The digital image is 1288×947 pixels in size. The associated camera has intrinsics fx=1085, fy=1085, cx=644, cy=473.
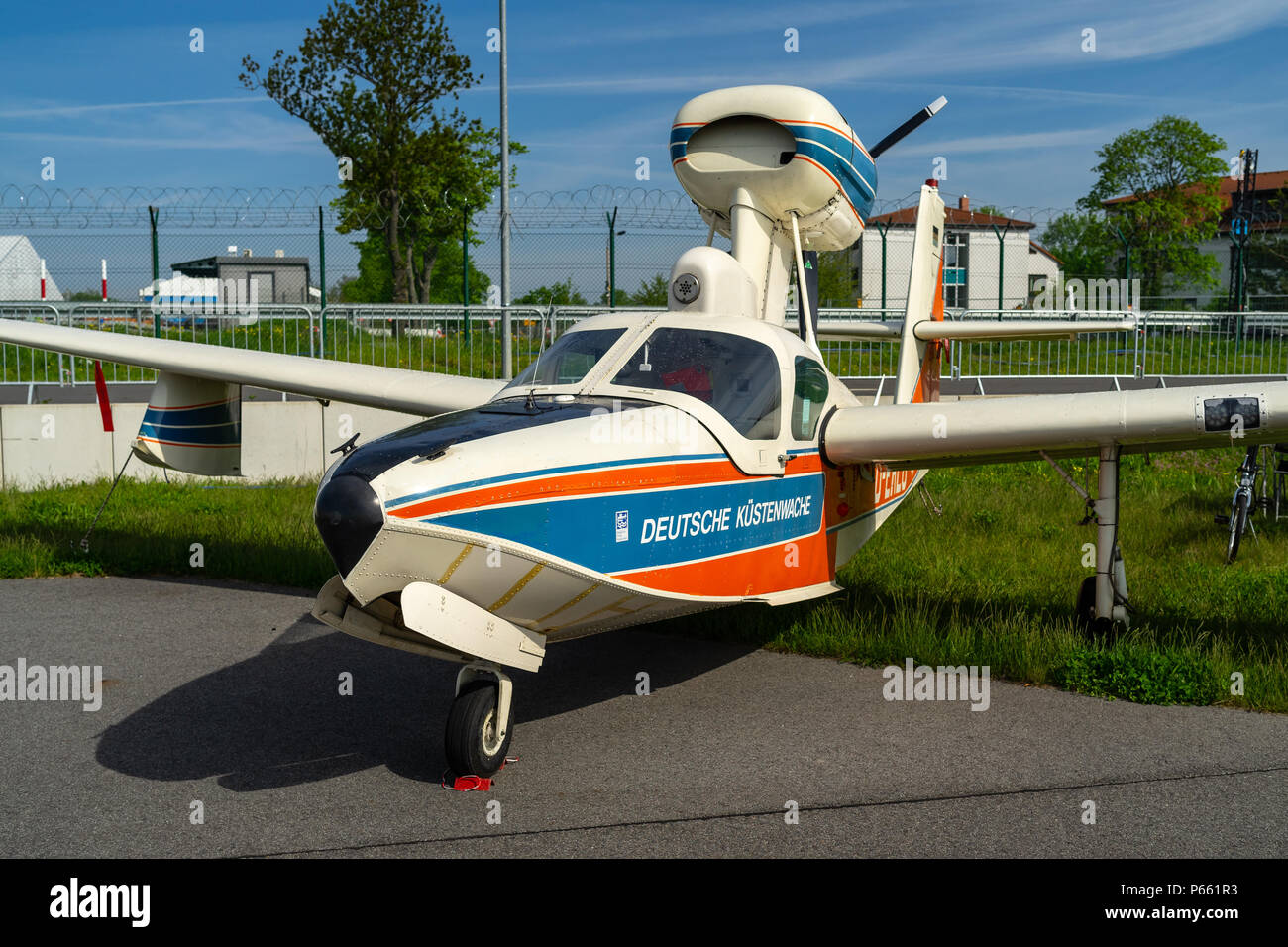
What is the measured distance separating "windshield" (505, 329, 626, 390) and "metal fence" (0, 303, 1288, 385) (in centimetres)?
736

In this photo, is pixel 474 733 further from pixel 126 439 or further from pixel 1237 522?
pixel 126 439

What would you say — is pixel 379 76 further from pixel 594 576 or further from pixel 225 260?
pixel 594 576

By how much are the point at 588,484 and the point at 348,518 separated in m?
1.10

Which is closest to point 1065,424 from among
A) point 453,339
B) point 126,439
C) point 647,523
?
point 647,523

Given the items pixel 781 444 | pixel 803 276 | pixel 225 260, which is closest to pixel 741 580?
pixel 781 444

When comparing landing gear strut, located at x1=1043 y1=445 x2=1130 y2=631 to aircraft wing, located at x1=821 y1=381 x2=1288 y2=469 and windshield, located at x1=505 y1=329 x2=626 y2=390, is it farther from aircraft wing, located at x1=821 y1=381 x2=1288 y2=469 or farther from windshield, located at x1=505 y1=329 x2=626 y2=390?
windshield, located at x1=505 y1=329 x2=626 y2=390

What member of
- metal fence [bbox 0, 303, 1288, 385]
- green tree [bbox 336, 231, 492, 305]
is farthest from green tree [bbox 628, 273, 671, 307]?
green tree [bbox 336, 231, 492, 305]

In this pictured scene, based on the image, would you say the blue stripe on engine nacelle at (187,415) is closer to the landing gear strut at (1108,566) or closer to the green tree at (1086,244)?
the landing gear strut at (1108,566)

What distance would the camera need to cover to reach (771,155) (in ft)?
27.1

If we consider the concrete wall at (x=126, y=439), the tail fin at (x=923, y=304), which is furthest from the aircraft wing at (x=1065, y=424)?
the concrete wall at (x=126, y=439)

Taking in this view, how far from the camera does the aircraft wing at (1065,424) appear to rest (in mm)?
6289

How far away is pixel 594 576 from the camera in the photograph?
500 cm

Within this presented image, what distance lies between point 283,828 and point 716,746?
2.19 m

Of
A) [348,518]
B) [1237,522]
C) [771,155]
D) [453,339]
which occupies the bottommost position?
[1237,522]
